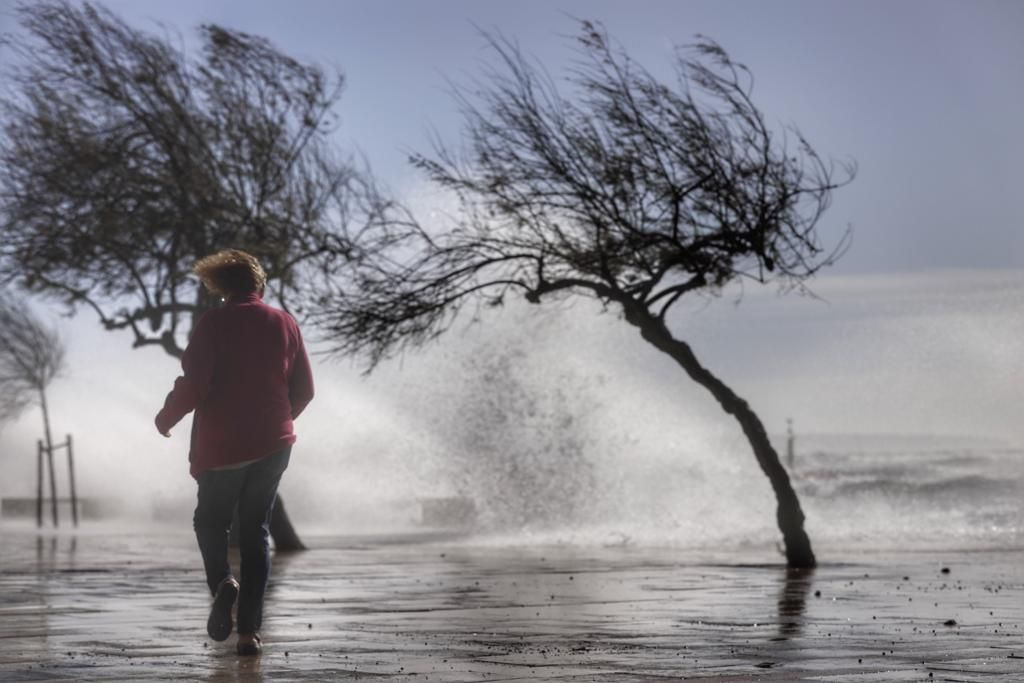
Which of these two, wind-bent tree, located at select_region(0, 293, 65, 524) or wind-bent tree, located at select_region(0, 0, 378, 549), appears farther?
wind-bent tree, located at select_region(0, 293, 65, 524)

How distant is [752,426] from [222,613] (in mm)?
10328

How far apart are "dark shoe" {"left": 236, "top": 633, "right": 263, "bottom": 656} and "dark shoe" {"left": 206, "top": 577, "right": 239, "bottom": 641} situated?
0.08m

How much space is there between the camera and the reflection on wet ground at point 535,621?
751 centimetres

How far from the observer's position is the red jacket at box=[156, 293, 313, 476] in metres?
8.20

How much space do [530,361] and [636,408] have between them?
11.7ft

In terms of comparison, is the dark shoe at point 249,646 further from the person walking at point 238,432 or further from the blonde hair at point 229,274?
the blonde hair at point 229,274

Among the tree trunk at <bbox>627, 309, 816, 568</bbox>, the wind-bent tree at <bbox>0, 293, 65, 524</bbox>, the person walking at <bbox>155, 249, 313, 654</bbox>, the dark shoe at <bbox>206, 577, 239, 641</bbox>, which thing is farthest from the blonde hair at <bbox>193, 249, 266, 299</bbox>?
the wind-bent tree at <bbox>0, 293, 65, 524</bbox>

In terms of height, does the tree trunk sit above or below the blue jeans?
above

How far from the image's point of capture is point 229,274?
28.1 feet

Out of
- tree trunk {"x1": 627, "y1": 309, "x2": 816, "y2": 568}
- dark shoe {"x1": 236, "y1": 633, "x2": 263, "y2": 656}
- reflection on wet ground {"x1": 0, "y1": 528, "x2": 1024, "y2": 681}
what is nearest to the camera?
reflection on wet ground {"x1": 0, "y1": 528, "x2": 1024, "y2": 681}

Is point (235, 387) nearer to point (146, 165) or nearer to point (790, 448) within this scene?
point (146, 165)

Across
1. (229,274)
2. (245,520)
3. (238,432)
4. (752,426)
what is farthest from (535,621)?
(752,426)

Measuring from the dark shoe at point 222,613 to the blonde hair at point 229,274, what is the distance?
1.33 metres

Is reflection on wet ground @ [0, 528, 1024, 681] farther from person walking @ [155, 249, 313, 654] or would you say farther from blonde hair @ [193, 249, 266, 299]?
blonde hair @ [193, 249, 266, 299]
